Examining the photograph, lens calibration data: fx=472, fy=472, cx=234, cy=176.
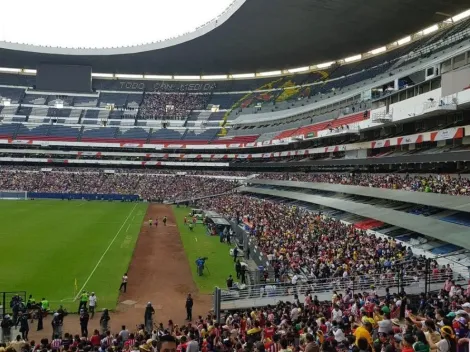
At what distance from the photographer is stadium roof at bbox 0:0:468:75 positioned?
4572 centimetres

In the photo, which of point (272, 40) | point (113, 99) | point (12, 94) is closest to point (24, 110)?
point (12, 94)

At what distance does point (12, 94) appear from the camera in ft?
281

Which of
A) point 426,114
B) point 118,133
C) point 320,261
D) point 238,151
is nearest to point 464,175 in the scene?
point 426,114

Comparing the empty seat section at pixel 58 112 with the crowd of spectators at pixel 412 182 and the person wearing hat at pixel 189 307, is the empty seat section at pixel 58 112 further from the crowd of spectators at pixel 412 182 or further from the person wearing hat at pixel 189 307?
the person wearing hat at pixel 189 307

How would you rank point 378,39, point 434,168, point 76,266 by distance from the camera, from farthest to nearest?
point 378,39 → point 434,168 → point 76,266

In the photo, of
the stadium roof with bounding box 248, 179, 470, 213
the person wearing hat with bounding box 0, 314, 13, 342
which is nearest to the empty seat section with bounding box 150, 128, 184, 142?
the stadium roof with bounding box 248, 179, 470, 213

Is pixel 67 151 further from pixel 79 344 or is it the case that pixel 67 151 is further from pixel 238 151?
pixel 79 344

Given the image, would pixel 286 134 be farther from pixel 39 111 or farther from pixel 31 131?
pixel 39 111

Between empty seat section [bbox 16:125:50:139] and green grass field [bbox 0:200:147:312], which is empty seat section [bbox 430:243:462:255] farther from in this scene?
empty seat section [bbox 16:125:50:139]

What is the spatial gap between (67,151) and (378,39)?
2046 inches

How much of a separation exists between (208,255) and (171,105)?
62706 mm

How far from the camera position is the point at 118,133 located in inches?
3231

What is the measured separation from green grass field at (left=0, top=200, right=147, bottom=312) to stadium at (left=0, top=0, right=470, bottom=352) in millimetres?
189


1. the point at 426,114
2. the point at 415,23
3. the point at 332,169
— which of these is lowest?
the point at 332,169
